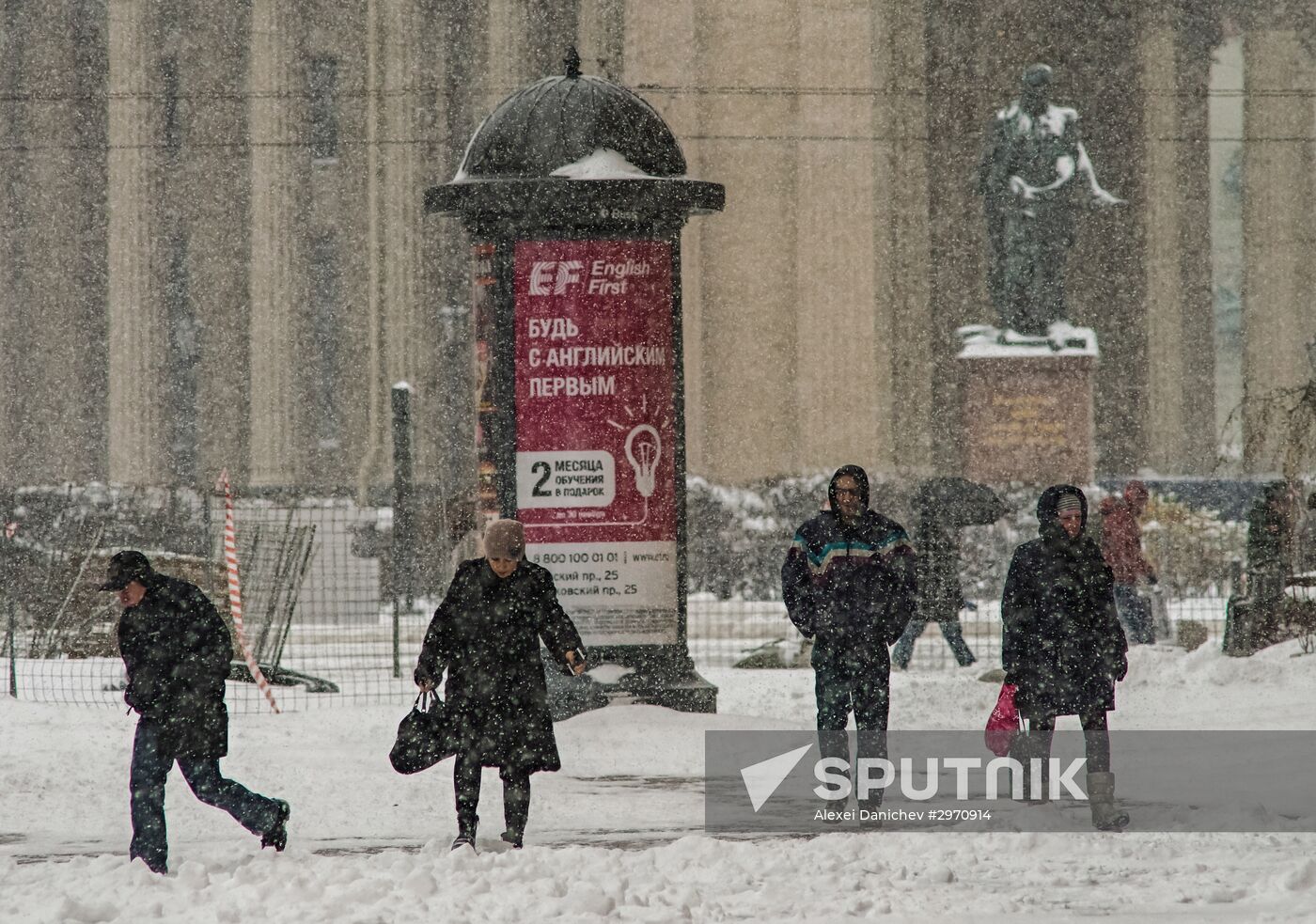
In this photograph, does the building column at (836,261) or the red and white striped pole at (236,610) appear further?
the building column at (836,261)

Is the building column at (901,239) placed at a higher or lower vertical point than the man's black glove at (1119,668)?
higher

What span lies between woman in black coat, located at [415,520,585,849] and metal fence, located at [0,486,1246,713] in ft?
22.9

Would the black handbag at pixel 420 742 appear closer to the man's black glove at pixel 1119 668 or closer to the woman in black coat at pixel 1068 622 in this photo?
the woman in black coat at pixel 1068 622

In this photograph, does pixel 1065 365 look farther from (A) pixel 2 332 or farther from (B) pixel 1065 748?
(A) pixel 2 332

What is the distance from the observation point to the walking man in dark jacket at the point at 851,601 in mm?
9680

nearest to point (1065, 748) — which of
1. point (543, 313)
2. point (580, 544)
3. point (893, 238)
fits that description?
point (580, 544)

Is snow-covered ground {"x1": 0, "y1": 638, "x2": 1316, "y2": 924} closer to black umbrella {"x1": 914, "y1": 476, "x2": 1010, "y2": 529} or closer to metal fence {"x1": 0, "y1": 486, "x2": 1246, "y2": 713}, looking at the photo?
metal fence {"x1": 0, "y1": 486, "x2": 1246, "y2": 713}

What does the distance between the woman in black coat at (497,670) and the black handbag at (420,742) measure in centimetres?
4

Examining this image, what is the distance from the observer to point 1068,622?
948cm

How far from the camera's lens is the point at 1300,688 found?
15141 millimetres

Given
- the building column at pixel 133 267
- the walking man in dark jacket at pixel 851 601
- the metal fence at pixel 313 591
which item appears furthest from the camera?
the building column at pixel 133 267

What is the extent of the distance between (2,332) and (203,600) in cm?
3153

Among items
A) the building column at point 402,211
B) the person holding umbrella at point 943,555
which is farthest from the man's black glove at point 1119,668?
the building column at point 402,211

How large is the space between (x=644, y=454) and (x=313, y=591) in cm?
1229
